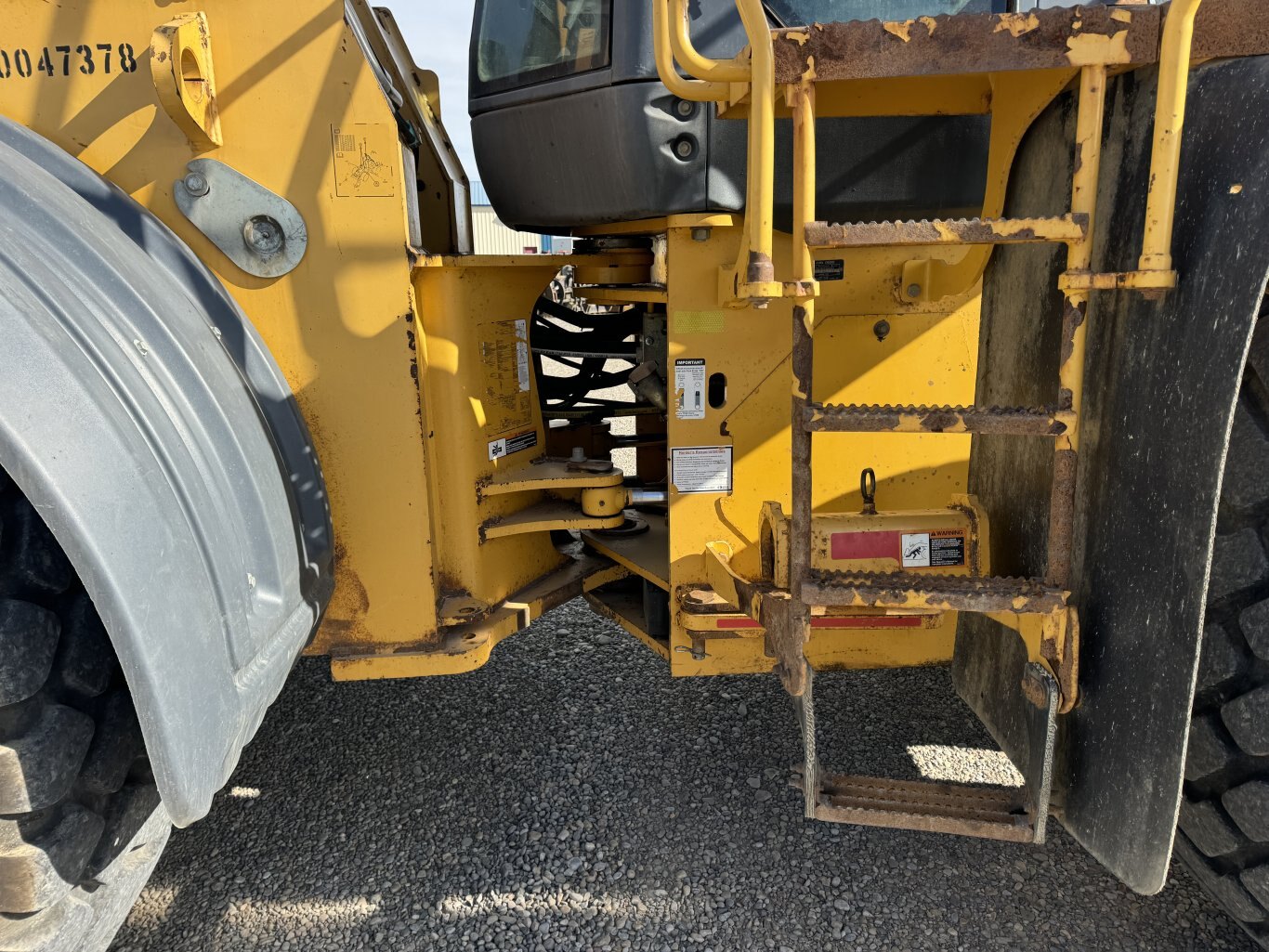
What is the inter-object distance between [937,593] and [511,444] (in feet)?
3.97

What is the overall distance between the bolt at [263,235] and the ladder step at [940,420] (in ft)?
3.74

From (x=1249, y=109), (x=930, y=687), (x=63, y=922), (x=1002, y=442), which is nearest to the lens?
(x=1249, y=109)

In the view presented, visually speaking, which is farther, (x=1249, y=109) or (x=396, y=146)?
(x=396, y=146)

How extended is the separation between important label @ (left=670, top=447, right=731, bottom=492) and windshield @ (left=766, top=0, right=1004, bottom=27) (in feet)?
3.16

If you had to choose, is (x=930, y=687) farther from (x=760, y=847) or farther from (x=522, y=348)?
(x=522, y=348)

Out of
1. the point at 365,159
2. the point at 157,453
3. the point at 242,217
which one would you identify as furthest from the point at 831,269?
the point at 157,453

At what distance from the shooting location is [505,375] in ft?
7.50

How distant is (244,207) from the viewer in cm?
178

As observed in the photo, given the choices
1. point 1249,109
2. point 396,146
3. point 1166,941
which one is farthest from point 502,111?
point 1166,941

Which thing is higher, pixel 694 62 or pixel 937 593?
pixel 694 62

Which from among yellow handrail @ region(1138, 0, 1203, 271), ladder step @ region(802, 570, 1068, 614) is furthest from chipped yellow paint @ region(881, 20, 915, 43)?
ladder step @ region(802, 570, 1068, 614)

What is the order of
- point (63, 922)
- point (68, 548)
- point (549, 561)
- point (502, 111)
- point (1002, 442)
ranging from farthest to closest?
point (549, 561)
point (502, 111)
point (1002, 442)
point (63, 922)
point (68, 548)

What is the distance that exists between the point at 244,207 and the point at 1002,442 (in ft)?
5.52

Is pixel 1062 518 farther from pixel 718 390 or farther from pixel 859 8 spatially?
pixel 859 8
